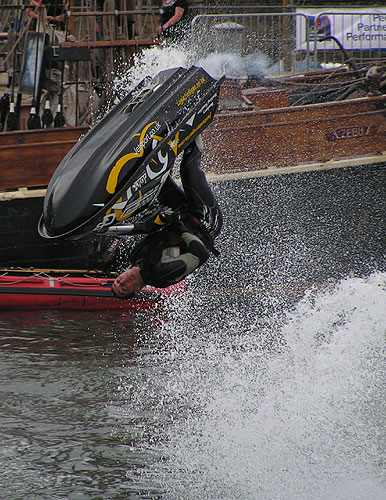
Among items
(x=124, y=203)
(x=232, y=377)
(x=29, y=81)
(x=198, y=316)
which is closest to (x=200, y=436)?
(x=232, y=377)

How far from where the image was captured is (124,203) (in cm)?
525

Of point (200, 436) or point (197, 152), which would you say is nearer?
point (197, 152)

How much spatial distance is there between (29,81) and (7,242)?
2.50 metres

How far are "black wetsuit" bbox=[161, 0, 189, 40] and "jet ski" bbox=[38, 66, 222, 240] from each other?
21.5ft

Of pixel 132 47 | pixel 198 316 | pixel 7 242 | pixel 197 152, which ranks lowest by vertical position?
pixel 198 316

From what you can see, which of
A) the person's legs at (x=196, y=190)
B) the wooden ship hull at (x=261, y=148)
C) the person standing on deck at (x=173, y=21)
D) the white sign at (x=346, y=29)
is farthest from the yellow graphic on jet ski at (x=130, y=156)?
the white sign at (x=346, y=29)

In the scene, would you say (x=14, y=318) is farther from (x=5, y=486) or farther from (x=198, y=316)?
(x=5, y=486)

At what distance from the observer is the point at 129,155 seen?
5332 mm

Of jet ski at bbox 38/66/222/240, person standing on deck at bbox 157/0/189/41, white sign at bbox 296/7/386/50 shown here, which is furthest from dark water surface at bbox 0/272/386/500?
white sign at bbox 296/7/386/50

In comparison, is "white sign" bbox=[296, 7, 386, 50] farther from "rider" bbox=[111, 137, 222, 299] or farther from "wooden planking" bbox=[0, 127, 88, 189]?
"rider" bbox=[111, 137, 222, 299]

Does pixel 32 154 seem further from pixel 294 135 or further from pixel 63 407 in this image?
pixel 63 407

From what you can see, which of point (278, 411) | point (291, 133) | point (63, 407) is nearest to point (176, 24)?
point (291, 133)

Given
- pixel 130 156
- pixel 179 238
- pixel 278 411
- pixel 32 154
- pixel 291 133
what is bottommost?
pixel 278 411

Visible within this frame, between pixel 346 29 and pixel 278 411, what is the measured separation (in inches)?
392
